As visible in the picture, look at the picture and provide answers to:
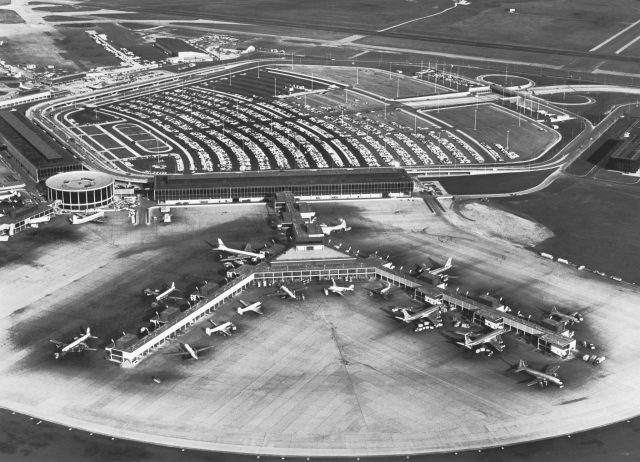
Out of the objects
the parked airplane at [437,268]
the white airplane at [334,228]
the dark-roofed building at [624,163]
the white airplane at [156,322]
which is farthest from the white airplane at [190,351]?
the dark-roofed building at [624,163]

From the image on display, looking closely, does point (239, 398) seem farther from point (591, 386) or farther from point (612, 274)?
point (612, 274)

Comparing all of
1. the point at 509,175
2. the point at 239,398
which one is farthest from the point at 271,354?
the point at 509,175

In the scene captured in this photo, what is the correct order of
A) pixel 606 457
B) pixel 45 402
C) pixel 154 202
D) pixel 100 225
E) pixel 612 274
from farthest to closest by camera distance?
1. pixel 154 202
2. pixel 100 225
3. pixel 612 274
4. pixel 45 402
5. pixel 606 457

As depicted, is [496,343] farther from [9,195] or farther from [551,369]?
[9,195]

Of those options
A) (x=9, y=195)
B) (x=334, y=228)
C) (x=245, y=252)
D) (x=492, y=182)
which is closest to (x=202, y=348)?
(x=245, y=252)

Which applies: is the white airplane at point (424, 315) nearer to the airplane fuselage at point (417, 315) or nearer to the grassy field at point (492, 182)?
the airplane fuselage at point (417, 315)

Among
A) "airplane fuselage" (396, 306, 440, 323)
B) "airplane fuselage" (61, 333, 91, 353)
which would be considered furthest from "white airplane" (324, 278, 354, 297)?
"airplane fuselage" (61, 333, 91, 353)
